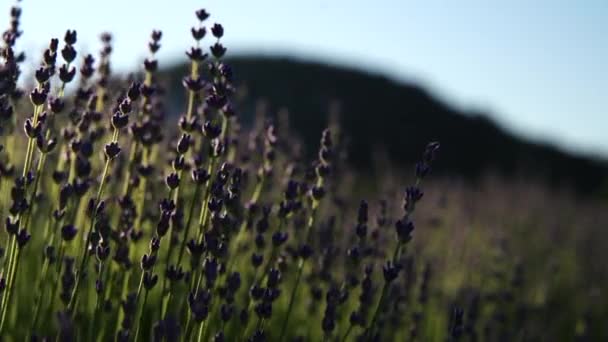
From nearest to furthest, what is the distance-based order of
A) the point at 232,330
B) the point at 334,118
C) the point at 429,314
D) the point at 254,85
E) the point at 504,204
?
the point at 232,330 < the point at 429,314 < the point at 334,118 < the point at 504,204 < the point at 254,85

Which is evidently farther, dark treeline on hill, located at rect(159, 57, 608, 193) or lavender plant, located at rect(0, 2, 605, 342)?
dark treeline on hill, located at rect(159, 57, 608, 193)

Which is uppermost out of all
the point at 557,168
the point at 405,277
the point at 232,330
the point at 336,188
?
the point at 557,168

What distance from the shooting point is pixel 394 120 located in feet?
76.2

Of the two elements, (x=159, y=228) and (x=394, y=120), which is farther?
(x=394, y=120)

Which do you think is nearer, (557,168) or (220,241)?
(220,241)

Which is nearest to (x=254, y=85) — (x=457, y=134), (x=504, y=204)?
(x=457, y=134)

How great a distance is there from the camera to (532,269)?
323 inches

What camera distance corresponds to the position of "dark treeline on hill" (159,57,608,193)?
21219mm

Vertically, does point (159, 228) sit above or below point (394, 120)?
below

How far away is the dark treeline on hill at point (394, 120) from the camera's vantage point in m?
21.2

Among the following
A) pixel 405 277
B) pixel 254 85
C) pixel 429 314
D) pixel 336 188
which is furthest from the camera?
pixel 254 85

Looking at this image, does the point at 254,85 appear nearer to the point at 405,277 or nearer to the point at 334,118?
the point at 334,118

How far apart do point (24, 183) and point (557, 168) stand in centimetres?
2258

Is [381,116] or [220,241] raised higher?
[381,116]
